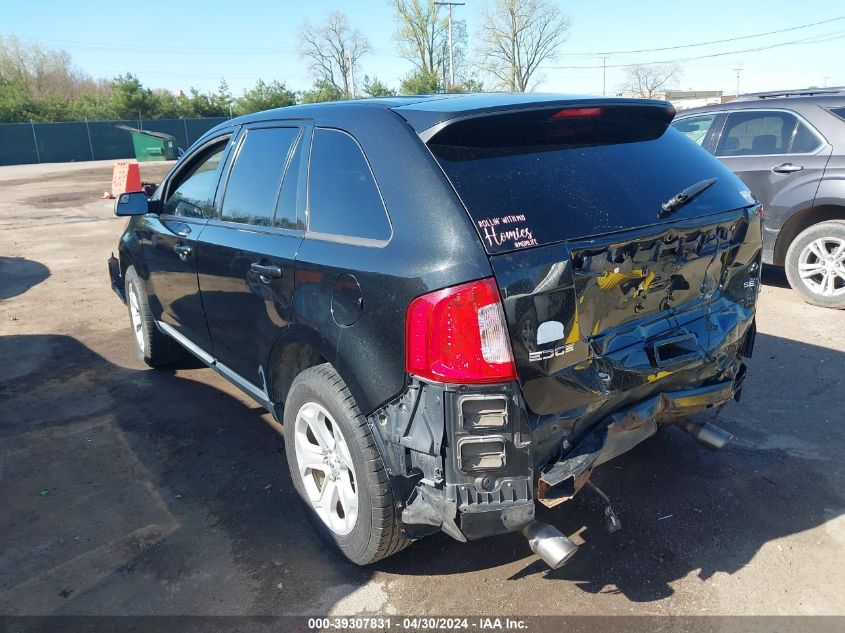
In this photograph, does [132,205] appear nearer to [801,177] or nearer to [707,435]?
[707,435]

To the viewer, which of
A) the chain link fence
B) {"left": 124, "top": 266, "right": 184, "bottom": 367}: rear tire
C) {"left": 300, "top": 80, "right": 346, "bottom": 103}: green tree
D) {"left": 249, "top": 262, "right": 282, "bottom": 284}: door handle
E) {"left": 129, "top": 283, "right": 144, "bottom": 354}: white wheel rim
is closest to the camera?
{"left": 249, "top": 262, "right": 282, "bottom": 284}: door handle

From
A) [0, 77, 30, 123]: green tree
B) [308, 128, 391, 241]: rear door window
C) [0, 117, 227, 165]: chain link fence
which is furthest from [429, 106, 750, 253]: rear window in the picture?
[0, 77, 30, 123]: green tree

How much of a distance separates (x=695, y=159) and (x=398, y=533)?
2192 millimetres

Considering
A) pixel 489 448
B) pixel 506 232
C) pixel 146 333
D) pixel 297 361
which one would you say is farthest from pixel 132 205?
pixel 489 448

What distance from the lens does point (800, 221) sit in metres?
6.33

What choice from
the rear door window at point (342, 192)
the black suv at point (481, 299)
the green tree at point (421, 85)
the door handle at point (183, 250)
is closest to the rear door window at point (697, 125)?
the black suv at point (481, 299)

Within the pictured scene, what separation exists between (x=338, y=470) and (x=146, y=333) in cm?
287

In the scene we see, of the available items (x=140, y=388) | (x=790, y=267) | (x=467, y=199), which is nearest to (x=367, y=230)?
(x=467, y=199)

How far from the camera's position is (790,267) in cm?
634

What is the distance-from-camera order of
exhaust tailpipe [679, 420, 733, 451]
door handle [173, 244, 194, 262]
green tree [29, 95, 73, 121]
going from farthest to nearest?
green tree [29, 95, 73, 121] < door handle [173, 244, 194, 262] < exhaust tailpipe [679, 420, 733, 451]

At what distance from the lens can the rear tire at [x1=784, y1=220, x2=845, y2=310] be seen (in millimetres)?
5984

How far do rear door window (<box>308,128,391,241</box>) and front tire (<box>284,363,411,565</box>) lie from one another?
1.99 ft

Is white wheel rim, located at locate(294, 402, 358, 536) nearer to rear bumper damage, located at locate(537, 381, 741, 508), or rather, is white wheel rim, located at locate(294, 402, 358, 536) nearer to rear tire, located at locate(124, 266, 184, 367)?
rear bumper damage, located at locate(537, 381, 741, 508)

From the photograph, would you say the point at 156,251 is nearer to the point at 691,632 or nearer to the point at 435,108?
the point at 435,108
